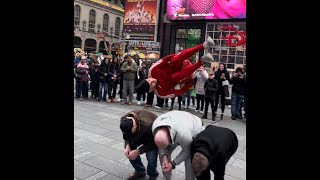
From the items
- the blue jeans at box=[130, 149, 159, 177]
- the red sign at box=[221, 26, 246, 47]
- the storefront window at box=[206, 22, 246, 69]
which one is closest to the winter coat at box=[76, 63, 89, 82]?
the red sign at box=[221, 26, 246, 47]

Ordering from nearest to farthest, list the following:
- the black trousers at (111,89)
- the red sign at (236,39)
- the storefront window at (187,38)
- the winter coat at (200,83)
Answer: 1. the winter coat at (200,83)
2. the black trousers at (111,89)
3. the red sign at (236,39)
4. the storefront window at (187,38)

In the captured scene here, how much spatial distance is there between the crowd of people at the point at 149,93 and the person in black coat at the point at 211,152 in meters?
5.03

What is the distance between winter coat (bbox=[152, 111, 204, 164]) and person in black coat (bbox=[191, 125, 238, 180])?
0.10 meters

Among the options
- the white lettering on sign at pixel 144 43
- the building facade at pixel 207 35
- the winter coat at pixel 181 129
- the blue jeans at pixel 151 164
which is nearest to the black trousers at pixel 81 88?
the blue jeans at pixel 151 164

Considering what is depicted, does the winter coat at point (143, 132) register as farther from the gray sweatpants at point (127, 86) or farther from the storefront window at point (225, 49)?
the storefront window at point (225, 49)

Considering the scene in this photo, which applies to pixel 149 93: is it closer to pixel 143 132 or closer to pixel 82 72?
pixel 82 72

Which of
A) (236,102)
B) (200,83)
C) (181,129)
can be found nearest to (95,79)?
(200,83)

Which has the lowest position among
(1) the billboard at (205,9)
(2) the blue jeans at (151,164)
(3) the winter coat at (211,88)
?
(2) the blue jeans at (151,164)

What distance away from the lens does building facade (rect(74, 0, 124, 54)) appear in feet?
141

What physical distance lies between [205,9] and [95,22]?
89.6 ft

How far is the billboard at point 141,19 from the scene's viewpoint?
30438 mm
